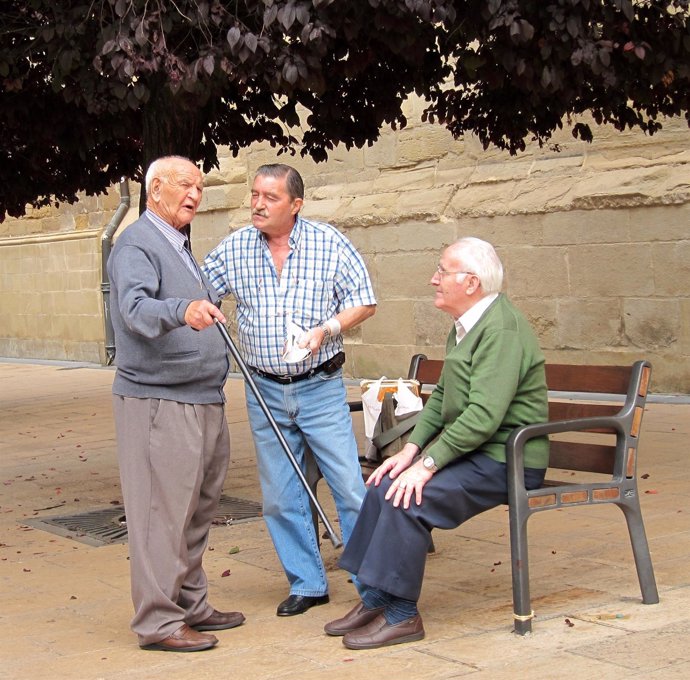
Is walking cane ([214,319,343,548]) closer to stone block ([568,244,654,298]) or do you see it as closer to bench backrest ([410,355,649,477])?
bench backrest ([410,355,649,477])

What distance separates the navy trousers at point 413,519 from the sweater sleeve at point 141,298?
3.01 feet

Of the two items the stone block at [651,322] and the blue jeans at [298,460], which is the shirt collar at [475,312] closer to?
the blue jeans at [298,460]

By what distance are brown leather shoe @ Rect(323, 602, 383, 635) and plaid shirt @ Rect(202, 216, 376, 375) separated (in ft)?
3.09

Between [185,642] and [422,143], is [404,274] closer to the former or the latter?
[422,143]

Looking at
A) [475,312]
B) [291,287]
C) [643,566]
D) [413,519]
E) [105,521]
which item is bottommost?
[105,521]

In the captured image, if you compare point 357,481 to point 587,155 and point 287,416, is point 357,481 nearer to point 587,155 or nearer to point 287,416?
point 287,416

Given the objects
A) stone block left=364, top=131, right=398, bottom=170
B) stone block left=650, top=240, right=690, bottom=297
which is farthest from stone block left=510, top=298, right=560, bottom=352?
stone block left=364, top=131, right=398, bottom=170

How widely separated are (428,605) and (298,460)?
75 cm

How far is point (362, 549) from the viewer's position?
4594mm

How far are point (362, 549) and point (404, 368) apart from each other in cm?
920

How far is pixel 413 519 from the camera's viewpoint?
4453 millimetres

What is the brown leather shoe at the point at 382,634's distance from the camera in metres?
4.46

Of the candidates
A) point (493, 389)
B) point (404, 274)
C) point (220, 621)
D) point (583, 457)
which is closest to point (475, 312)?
point (493, 389)

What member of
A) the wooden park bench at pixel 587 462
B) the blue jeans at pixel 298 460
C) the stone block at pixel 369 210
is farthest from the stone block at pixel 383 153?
the blue jeans at pixel 298 460
